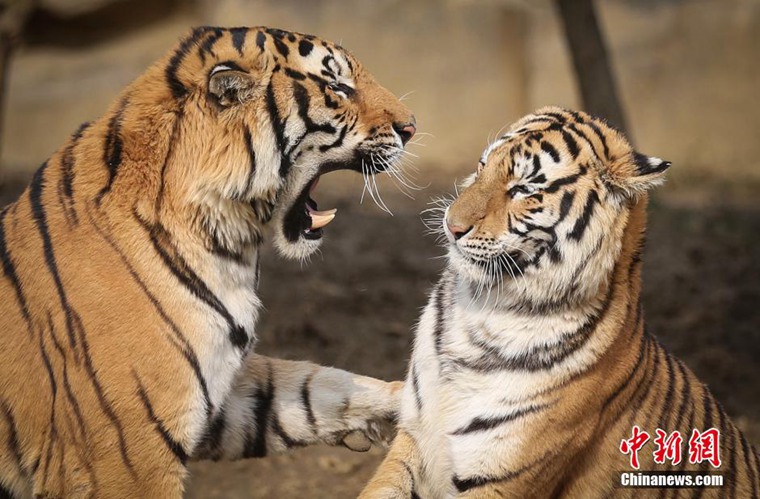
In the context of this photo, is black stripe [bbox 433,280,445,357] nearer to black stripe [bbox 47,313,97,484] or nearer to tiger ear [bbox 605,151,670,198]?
tiger ear [bbox 605,151,670,198]

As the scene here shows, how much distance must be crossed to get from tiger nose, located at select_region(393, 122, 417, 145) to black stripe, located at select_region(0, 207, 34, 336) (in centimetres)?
129

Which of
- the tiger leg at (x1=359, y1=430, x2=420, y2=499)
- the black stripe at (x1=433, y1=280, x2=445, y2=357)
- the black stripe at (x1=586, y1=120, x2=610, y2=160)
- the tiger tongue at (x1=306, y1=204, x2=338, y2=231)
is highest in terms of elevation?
the black stripe at (x1=586, y1=120, x2=610, y2=160)

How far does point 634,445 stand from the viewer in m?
3.24

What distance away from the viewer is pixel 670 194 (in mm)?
8047

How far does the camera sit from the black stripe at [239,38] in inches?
122

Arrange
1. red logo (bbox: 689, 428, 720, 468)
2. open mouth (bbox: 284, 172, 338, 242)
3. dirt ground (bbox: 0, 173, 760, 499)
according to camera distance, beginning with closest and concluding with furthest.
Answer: open mouth (bbox: 284, 172, 338, 242) < red logo (bbox: 689, 428, 720, 468) < dirt ground (bbox: 0, 173, 760, 499)

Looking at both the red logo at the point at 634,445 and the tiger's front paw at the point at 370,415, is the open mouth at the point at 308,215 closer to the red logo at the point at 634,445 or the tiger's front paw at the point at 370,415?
the tiger's front paw at the point at 370,415

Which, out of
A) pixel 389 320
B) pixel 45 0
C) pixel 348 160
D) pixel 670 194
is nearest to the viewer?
pixel 348 160

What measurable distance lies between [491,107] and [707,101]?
1.92 m

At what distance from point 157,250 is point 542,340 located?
4.04 ft

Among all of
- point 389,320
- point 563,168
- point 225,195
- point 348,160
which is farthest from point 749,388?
point 225,195

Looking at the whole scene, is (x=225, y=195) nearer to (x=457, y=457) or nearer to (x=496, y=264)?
(x=496, y=264)

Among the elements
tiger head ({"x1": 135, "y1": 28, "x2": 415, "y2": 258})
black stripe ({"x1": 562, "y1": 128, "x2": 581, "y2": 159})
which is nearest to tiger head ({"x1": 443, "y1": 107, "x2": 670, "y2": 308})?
black stripe ({"x1": 562, "y1": 128, "x2": 581, "y2": 159})

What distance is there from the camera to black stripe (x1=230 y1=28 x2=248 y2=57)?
311 centimetres
